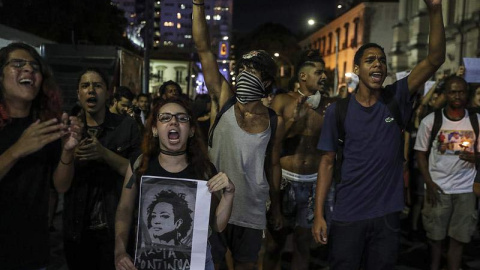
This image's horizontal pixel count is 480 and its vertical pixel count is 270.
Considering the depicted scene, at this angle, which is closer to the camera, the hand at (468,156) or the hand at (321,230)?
the hand at (321,230)

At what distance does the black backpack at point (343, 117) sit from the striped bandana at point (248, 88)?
2.20ft

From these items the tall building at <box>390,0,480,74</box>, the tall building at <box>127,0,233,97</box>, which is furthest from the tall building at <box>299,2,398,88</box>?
the tall building at <box>127,0,233,97</box>

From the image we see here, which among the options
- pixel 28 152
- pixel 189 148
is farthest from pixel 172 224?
pixel 28 152

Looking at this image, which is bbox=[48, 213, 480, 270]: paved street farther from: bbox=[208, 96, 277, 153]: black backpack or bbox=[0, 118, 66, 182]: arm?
bbox=[0, 118, 66, 182]: arm

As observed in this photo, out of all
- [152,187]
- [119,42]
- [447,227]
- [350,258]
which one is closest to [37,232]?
[152,187]

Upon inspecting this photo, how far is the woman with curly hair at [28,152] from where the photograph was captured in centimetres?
263

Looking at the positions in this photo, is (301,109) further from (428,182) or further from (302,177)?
(428,182)

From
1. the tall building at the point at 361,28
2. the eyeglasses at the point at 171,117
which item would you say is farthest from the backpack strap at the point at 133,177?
the tall building at the point at 361,28

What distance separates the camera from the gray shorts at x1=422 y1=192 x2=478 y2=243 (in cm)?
541

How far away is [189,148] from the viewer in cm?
311

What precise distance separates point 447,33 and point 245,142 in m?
23.7

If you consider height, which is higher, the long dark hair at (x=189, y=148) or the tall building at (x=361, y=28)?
the tall building at (x=361, y=28)

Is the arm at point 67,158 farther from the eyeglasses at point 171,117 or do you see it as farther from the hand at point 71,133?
the eyeglasses at point 171,117

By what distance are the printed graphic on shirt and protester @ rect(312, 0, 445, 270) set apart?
1.84 m
